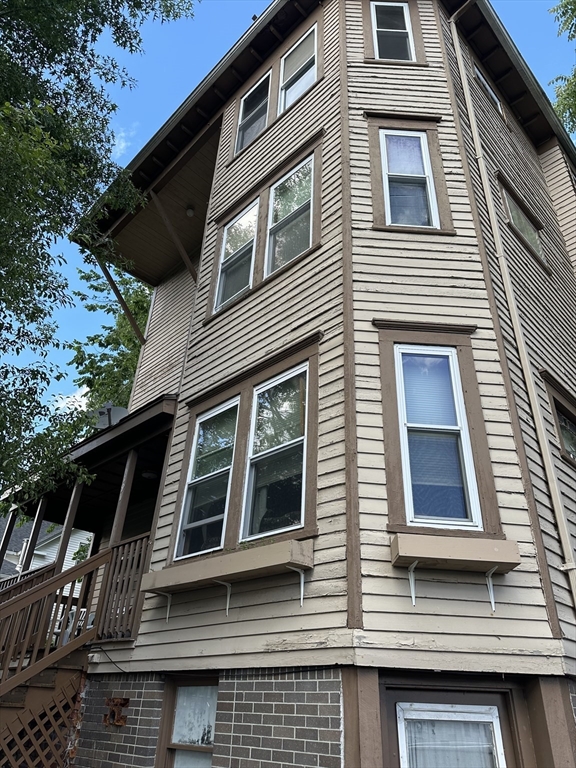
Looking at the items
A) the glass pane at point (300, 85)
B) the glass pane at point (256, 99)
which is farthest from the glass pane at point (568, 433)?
the glass pane at point (256, 99)

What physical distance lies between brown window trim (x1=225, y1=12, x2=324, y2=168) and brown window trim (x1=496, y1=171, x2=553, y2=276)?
289 cm

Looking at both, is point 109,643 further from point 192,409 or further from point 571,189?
point 571,189

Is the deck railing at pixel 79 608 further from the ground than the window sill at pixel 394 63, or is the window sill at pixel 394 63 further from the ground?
the window sill at pixel 394 63

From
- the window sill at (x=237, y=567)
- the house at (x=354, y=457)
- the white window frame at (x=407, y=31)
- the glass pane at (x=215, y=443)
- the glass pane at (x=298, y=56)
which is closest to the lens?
the house at (x=354, y=457)

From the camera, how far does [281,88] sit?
892cm

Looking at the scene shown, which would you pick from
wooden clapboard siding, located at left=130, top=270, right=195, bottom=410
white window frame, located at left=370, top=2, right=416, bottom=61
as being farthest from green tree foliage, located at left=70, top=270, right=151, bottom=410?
white window frame, located at left=370, top=2, right=416, bottom=61

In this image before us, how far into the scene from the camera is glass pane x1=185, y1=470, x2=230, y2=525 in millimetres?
5922

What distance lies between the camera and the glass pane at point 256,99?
31.1 ft

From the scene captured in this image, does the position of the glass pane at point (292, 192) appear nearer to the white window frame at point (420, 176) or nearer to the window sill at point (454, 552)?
the white window frame at point (420, 176)

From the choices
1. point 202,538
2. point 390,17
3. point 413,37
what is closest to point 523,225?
point 413,37

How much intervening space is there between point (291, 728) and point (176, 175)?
957cm

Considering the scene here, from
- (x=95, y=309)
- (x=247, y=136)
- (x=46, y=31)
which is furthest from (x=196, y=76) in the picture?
(x=95, y=309)

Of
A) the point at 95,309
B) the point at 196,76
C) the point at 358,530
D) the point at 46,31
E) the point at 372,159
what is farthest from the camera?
the point at 95,309

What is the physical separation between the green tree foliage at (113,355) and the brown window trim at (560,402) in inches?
616
